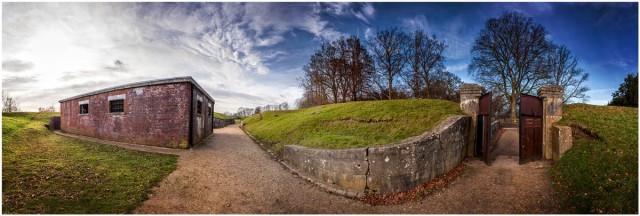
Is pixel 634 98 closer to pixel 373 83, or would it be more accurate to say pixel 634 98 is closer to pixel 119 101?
pixel 373 83

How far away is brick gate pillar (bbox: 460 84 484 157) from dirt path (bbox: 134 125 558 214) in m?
0.96

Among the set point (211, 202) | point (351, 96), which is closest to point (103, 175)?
point (211, 202)

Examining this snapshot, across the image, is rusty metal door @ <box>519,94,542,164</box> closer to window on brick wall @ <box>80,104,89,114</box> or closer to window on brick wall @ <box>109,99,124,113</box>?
window on brick wall @ <box>109,99,124,113</box>

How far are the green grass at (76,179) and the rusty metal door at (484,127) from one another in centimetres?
1078

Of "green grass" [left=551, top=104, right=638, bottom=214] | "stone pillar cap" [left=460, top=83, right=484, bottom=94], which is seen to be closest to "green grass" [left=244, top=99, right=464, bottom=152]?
"stone pillar cap" [left=460, top=83, right=484, bottom=94]

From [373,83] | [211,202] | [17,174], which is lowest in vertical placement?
[211,202]

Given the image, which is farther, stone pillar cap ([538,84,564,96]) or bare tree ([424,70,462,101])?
bare tree ([424,70,462,101])

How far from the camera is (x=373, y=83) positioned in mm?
31391

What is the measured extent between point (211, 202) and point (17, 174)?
586 cm

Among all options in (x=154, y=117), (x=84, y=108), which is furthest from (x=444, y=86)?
(x=84, y=108)

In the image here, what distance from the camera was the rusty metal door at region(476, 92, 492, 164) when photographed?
8.76 m

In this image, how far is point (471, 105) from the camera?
395 inches

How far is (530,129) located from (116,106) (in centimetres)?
2205

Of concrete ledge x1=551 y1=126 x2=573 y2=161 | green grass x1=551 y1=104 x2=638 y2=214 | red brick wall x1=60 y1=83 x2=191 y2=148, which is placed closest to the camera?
green grass x1=551 y1=104 x2=638 y2=214
